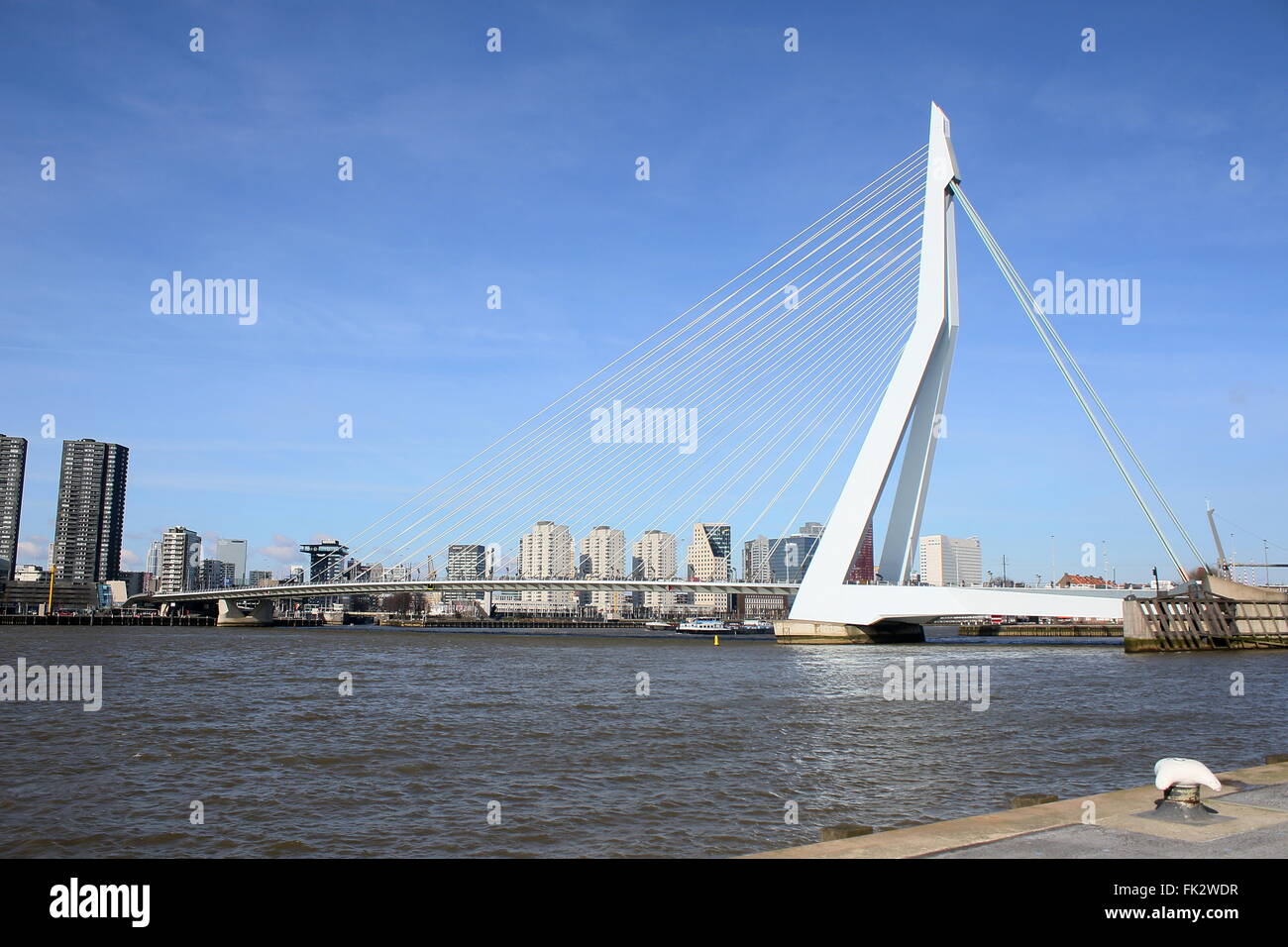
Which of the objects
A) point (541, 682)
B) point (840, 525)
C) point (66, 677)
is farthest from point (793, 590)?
point (66, 677)

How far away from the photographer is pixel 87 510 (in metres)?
170

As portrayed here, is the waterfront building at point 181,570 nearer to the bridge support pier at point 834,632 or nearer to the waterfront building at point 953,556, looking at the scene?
the waterfront building at point 953,556

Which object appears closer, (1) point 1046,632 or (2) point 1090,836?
(2) point 1090,836

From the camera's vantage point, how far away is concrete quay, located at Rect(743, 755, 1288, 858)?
5668 mm

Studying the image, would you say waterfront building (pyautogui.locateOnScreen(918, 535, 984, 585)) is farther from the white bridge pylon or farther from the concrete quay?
the concrete quay

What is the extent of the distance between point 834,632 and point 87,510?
168 m

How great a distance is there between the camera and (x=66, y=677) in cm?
2478

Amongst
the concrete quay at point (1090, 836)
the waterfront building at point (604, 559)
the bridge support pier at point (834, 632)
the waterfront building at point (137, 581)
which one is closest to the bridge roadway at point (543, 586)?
the bridge support pier at point (834, 632)

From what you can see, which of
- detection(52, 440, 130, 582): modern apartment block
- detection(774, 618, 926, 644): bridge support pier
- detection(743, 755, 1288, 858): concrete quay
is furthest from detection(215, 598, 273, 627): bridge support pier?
detection(52, 440, 130, 582): modern apartment block

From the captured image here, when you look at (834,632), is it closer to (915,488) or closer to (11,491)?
(915,488)

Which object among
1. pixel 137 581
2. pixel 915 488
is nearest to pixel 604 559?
pixel 137 581

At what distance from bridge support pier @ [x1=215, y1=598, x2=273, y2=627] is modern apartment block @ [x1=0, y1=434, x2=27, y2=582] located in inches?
4128

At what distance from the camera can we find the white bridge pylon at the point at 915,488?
3653 centimetres
